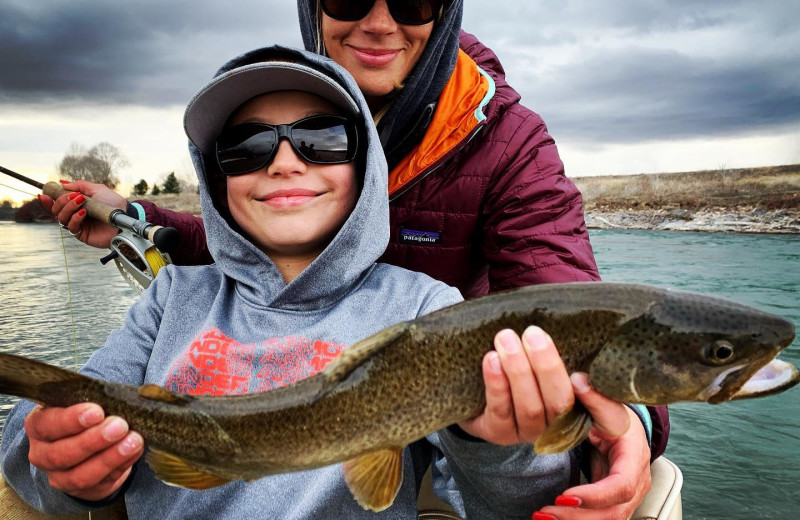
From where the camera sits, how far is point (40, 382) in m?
1.69

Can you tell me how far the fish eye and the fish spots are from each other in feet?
4.30

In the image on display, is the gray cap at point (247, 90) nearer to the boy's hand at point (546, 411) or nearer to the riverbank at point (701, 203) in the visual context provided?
the boy's hand at point (546, 411)

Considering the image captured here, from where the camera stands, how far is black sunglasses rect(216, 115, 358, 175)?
8.05 feet

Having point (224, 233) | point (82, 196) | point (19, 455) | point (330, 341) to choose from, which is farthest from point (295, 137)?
point (82, 196)

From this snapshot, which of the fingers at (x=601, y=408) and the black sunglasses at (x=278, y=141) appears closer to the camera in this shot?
the fingers at (x=601, y=408)

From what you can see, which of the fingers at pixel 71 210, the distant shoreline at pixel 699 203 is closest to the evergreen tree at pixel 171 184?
the distant shoreline at pixel 699 203

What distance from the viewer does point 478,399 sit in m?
1.76

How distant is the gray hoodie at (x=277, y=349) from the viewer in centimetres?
209

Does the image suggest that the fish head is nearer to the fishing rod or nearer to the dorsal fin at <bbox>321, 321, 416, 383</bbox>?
the dorsal fin at <bbox>321, 321, 416, 383</bbox>

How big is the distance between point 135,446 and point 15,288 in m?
14.0

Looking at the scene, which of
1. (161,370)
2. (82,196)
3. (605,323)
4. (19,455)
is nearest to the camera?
(605,323)

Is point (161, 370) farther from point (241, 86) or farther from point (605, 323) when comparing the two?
point (605, 323)

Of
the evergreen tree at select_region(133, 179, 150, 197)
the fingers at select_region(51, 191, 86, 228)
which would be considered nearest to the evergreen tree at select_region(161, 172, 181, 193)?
the evergreen tree at select_region(133, 179, 150, 197)

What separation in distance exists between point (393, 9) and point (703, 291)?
479 inches
